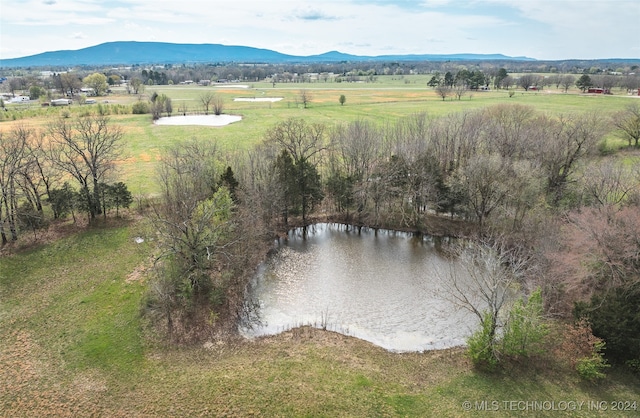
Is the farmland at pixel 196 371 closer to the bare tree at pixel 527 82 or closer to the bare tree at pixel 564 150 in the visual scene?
the bare tree at pixel 564 150

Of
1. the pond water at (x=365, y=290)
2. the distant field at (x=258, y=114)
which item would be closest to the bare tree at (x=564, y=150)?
the pond water at (x=365, y=290)

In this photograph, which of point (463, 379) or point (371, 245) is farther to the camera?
point (371, 245)

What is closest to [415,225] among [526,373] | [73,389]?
[526,373]

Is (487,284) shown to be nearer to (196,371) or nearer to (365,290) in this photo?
(365,290)

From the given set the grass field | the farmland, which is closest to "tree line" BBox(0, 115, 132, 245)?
the farmland

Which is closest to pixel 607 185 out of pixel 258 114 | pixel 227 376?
pixel 227 376

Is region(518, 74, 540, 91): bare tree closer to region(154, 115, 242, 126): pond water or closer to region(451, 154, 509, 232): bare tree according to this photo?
region(154, 115, 242, 126): pond water

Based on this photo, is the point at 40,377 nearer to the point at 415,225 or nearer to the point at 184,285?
the point at 184,285
